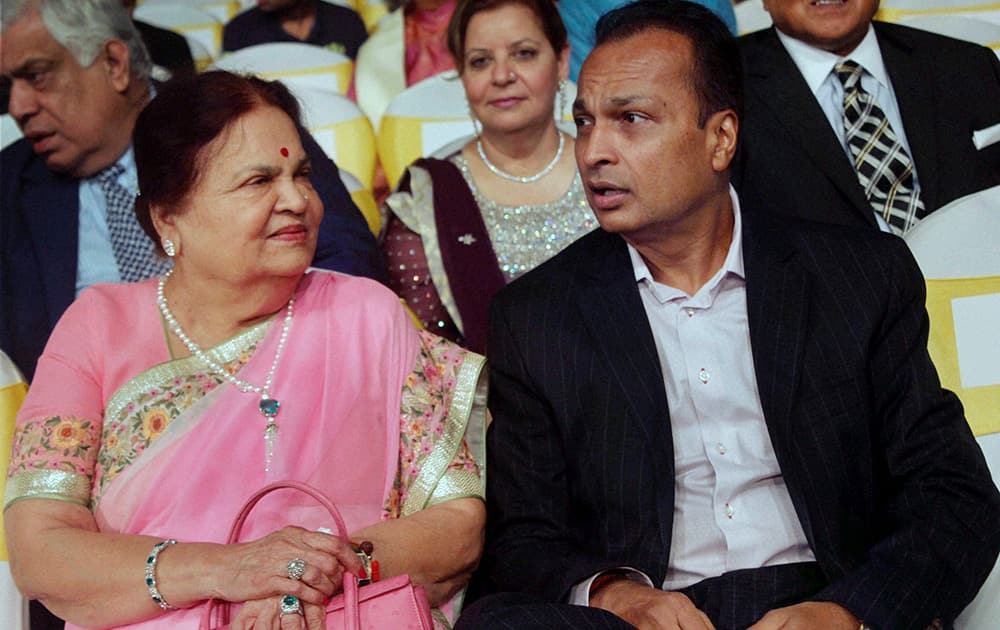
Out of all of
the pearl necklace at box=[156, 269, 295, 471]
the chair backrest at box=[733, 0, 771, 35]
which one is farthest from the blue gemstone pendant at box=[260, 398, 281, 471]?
the chair backrest at box=[733, 0, 771, 35]

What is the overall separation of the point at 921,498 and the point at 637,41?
88cm

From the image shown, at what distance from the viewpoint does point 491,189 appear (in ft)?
10.1

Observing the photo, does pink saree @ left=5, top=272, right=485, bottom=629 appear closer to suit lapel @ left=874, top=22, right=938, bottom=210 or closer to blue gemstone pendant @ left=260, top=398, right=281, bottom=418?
blue gemstone pendant @ left=260, top=398, right=281, bottom=418

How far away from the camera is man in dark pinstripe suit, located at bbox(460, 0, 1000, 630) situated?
1892mm

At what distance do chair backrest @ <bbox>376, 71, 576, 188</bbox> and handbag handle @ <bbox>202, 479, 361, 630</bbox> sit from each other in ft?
6.07

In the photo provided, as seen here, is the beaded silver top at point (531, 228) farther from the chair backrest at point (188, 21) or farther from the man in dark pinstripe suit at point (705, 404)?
→ the chair backrest at point (188, 21)

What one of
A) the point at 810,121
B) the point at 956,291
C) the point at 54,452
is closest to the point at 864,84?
the point at 810,121

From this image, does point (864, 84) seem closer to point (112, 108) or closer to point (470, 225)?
point (470, 225)

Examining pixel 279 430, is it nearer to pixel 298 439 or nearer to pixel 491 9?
pixel 298 439

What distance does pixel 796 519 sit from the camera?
6.43 ft

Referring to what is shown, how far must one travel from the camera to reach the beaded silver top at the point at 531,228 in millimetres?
2971

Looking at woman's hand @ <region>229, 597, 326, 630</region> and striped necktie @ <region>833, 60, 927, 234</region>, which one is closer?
woman's hand @ <region>229, 597, 326, 630</region>

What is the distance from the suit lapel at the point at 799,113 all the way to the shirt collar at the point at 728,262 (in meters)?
0.60

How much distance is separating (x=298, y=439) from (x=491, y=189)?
4.10ft
